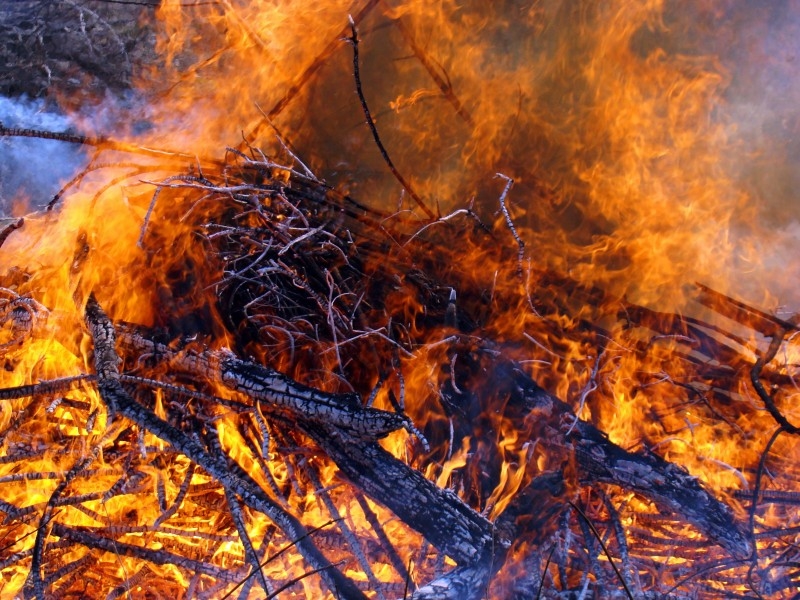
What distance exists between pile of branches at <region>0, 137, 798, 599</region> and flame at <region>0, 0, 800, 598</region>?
22 millimetres

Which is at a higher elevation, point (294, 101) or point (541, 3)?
point (541, 3)

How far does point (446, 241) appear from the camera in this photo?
3.85 meters

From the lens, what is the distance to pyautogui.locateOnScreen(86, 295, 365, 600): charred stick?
2.27 metres

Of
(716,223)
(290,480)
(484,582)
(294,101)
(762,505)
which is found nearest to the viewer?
(484,582)

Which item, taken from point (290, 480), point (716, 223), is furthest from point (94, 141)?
point (716, 223)

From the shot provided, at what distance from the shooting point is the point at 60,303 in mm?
3002

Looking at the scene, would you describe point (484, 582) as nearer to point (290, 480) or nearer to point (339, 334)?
point (290, 480)

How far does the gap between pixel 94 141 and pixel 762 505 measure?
430cm

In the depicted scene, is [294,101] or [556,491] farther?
[294,101]

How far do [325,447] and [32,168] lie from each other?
2.79 m

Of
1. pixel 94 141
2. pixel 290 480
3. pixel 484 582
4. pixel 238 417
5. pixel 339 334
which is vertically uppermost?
pixel 94 141

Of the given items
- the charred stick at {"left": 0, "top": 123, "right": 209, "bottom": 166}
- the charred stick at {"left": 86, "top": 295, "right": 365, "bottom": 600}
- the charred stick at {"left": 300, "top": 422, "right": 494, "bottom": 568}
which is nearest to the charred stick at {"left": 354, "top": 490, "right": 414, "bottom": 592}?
the charred stick at {"left": 300, "top": 422, "right": 494, "bottom": 568}

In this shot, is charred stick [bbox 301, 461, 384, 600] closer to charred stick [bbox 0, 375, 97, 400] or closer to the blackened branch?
charred stick [bbox 0, 375, 97, 400]

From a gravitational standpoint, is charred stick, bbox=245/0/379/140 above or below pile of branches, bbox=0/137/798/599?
above
